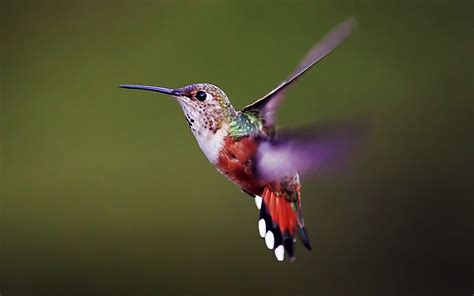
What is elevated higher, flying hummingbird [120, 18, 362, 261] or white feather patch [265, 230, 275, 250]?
flying hummingbird [120, 18, 362, 261]

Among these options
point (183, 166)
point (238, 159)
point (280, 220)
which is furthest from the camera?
point (183, 166)

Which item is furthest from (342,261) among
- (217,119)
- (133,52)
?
(217,119)

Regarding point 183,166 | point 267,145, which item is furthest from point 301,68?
point 183,166

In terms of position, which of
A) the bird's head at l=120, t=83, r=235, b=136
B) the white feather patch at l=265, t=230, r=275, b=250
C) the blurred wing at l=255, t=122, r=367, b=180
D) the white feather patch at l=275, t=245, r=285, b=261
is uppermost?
the bird's head at l=120, t=83, r=235, b=136

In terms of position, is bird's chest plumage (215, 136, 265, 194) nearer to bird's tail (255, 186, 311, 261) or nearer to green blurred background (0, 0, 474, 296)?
bird's tail (255, 186, 311, 261)

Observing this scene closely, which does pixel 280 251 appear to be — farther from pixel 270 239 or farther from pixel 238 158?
pixel 238 158

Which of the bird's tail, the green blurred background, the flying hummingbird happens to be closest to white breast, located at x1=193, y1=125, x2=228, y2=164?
the flying hummingbird

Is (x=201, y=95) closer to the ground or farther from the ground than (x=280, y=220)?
farther from the ground
